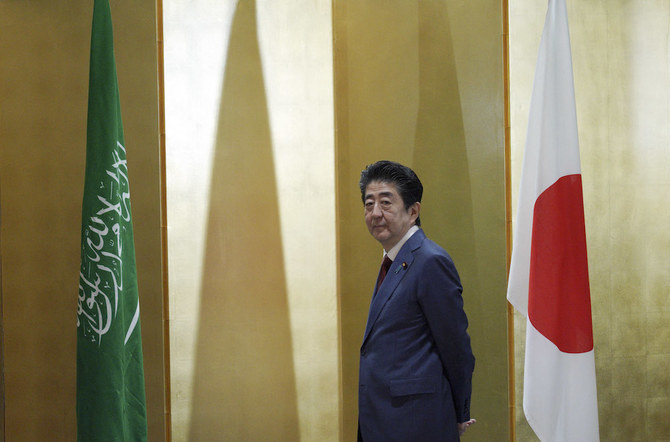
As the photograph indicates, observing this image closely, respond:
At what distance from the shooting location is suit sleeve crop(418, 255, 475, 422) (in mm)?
2029

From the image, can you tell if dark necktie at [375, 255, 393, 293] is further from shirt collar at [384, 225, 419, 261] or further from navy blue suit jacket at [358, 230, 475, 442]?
navy blue suit jacket at [358, 230, 475, 442]

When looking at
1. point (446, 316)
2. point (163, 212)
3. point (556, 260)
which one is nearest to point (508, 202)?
point (556, 260)

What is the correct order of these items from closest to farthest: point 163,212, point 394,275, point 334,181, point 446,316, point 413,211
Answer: point 446,316 → point 394,275 → point 413,211 → point 163,212 → point 334,181

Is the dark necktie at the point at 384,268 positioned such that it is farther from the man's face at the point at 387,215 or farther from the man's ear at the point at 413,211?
the man's ear at the point at 413,211

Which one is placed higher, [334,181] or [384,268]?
[334,181]

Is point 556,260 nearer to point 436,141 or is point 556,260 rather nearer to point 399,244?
point 399,244

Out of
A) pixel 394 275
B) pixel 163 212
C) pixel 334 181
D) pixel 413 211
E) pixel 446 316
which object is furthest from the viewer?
pixel 334 181

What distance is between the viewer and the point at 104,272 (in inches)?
82.7

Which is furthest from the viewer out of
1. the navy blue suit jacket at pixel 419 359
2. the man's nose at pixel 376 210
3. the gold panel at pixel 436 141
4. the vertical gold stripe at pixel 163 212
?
the gold panel at pixel 436 141

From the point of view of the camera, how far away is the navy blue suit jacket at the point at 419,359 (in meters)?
2.03

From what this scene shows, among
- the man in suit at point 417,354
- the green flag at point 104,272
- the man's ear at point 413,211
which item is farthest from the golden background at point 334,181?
the man in suit at point 417,354

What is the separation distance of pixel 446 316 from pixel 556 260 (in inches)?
21.4

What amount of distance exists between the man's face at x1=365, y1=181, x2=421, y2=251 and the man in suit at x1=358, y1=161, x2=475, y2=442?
2cm

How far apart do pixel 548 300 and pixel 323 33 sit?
164cm
